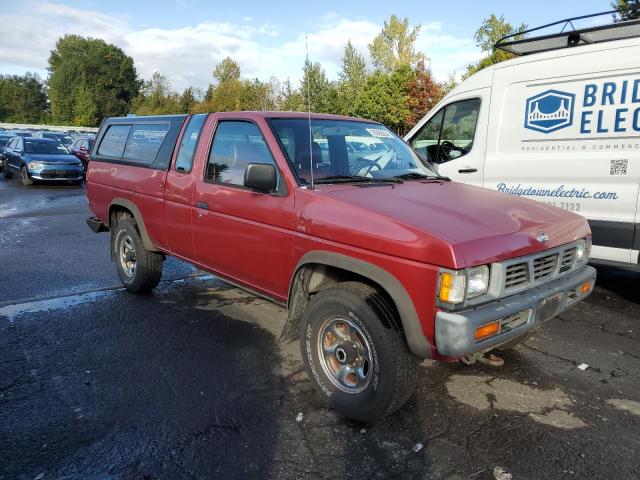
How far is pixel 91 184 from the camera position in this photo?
6.02 metres

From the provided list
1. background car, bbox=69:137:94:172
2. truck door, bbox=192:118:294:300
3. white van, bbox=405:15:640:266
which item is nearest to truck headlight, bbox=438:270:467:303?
truck door, bbox=192:118:294:300

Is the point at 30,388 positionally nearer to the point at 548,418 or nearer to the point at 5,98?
the point at 548,418

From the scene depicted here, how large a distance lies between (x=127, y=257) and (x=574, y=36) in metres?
5.49

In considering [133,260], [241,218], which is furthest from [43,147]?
[241,218]

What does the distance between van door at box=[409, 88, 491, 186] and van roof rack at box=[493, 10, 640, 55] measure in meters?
0.66

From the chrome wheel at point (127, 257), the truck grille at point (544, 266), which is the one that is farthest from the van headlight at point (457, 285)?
the chrome wheel at point (127, 257)

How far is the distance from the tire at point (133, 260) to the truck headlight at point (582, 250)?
4074mm

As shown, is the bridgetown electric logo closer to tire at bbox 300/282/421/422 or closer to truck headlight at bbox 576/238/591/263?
truck headlight at bbox 576/238/591/263

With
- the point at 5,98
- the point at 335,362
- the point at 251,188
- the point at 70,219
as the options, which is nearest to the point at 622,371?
the point at 335,362

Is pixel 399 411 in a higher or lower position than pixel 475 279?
lower

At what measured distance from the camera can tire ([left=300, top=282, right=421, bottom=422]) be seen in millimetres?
2787

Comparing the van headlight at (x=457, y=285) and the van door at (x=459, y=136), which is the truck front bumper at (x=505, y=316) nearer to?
the van headlight at (x=457, y=285)

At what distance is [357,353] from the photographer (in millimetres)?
3074

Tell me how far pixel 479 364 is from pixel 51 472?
115 inches
